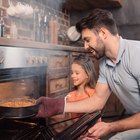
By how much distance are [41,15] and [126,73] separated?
52.7 inches

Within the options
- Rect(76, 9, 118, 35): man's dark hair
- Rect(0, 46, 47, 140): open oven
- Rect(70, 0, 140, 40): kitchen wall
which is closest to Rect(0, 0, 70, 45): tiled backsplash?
Rect(0, 46, 47, 140): open oven

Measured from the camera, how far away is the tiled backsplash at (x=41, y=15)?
2033 mm

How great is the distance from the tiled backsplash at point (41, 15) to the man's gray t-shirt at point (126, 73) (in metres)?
0.91

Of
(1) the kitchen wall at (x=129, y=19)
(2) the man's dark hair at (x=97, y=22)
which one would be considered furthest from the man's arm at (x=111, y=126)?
(1) the kitchen wall at (x=129, y=19)

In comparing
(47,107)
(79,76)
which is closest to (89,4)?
(79,76)

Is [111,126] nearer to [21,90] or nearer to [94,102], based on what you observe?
[94,102]

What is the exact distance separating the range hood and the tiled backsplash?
10cm

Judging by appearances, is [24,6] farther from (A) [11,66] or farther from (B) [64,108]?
(B) [64,108]

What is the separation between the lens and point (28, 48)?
153 centimetres

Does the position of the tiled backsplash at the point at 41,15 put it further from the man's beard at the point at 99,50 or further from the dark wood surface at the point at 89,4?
the man's beard at the point at 99,50

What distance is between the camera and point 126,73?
1.41 metres

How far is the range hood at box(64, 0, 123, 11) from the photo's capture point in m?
3.00

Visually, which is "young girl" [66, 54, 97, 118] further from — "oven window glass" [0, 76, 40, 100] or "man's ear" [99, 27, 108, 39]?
"man's ear" [99, 27, 108, 39]

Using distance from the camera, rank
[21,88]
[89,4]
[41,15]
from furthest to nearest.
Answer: [89,4], [41,15], [21,88]
